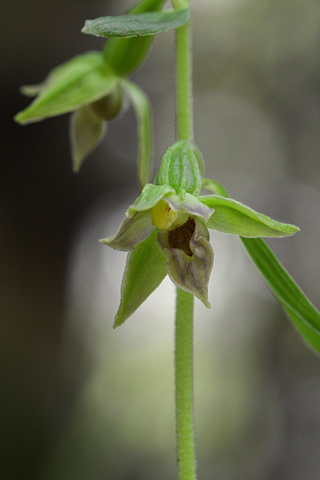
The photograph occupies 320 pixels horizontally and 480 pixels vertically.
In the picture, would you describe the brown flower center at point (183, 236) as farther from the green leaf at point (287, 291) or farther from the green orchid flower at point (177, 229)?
the green leaf at point (287, 291)

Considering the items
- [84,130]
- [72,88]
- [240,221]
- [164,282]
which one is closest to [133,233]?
[240,221]

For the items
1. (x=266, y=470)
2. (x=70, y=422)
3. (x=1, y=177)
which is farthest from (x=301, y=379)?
(x=1, y=177)

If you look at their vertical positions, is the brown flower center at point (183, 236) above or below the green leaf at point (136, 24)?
below

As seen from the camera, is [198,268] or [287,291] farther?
[287,291]

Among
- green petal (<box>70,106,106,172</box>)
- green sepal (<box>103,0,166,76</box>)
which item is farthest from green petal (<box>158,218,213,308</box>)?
green petal (<box>70,106,106,172</box>)

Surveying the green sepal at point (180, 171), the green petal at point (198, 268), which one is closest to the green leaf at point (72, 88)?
the green sepal at point (180, 171)

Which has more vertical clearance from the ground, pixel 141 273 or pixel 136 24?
pixel 136 24

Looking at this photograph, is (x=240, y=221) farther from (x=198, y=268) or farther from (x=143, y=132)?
(x=143, y=132)
